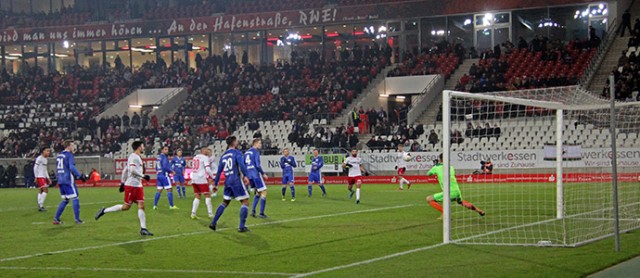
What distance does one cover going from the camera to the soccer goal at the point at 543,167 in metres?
15.8

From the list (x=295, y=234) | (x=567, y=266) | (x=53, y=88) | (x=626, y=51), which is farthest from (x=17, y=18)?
(x=567, y=266)

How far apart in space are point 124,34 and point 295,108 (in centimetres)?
1801

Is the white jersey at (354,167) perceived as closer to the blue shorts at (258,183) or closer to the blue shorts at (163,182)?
the blue shorts at (163,182)

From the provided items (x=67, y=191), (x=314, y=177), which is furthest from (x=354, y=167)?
(x=67, y=191)

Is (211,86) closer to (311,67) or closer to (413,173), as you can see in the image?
(311,67)

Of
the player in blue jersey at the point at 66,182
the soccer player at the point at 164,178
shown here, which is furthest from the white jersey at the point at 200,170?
the player in blue jersey at the point at 66,182

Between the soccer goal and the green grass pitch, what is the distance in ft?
2.94

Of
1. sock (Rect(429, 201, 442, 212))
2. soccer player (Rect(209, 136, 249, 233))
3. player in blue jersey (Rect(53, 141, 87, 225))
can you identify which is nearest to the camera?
soccer player (Rect(209, 136, 249, 233))

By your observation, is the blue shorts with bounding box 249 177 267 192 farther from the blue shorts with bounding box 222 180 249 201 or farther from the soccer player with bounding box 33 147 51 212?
the soccer player with bounding box 33 147 51 212

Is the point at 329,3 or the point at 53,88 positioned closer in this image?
the point at 329,3

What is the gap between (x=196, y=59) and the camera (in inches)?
2382

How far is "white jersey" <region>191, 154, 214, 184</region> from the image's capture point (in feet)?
75.4

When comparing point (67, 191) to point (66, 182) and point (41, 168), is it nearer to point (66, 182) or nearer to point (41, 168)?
point (66, 182)

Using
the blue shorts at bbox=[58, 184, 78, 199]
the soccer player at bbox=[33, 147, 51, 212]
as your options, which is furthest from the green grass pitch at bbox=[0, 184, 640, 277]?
the soccer player at bbox=[33, 147, 51, 212]
